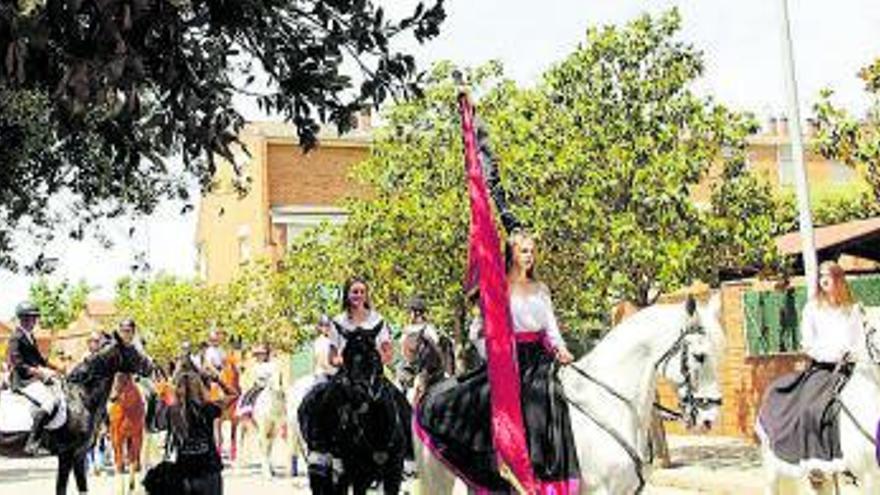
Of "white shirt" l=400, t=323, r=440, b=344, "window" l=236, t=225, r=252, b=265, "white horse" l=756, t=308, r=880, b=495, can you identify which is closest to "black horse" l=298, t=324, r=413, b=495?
"white horse" l=756, t=308, r=880, b=495

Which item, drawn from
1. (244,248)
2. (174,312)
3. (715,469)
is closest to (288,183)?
(244,248)

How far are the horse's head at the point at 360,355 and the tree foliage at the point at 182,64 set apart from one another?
3.40 m

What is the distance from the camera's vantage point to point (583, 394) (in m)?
7.92

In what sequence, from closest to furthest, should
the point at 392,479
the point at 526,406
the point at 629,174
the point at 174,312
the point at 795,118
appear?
the point at 526,406 < the point at 392,479 < the point at 795,118 < the point at 629,174 < the point at 174,312

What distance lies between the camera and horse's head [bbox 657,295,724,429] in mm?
8125

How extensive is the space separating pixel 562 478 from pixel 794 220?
63.5 ft

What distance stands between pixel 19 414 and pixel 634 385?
9.15m

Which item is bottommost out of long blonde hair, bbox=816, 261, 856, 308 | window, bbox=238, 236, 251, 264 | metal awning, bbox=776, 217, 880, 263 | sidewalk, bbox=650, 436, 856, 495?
sidewalk, bbox=650, 436, 856, 495

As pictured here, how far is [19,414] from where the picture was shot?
1434 cm

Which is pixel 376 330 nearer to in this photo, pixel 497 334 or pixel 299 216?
pixel 497 334

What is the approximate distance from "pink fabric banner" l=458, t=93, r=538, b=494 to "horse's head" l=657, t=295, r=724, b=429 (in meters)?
1.23

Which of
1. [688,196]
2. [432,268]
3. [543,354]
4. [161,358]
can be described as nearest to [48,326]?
[161,358]

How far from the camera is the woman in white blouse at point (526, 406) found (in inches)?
302

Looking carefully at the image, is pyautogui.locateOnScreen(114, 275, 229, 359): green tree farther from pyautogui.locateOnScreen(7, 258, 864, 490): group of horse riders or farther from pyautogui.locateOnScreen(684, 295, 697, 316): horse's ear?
pyautogui.locateOnScreen(684, 295, 697, 316): horse's ear
